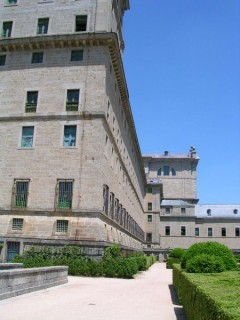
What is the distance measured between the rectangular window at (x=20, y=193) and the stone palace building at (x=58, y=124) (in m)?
0.08

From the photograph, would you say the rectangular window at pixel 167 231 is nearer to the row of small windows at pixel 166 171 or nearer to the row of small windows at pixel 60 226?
the row of small windows at pixel 166 171

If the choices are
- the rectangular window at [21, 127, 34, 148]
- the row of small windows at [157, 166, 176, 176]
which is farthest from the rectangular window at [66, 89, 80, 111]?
the row of small windows at [157, 166, 176, 176]

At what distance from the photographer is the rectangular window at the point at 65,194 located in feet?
92.8

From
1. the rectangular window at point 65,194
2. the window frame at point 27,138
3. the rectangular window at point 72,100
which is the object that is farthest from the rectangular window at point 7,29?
the rectangular window at point 65,194

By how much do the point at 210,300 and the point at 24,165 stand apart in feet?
84.9

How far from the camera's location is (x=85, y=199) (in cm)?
2798

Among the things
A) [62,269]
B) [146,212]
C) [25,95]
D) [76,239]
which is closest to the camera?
[62,269]

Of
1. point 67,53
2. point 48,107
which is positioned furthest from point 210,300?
point 67,53

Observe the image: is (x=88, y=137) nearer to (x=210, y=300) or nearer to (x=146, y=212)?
(x=210, y=300)

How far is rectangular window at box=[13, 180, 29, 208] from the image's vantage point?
2905cm

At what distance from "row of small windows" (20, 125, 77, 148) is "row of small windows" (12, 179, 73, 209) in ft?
10.3

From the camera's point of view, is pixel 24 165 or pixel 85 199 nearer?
pixel 85 199

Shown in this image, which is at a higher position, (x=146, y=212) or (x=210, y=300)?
(x=146, y=212)

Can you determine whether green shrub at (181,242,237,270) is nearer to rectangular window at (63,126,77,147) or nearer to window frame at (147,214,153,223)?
rectangular window at (63,126,77,147)
